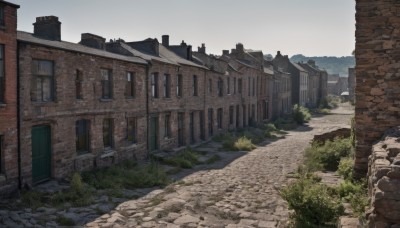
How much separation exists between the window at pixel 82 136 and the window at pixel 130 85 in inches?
135

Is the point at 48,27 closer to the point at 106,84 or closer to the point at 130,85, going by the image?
the point at 106,84

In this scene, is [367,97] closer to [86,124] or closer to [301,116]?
[86,124]

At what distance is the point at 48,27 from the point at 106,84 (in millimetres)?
3771

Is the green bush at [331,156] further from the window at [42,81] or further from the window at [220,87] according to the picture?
the window at [220,87]

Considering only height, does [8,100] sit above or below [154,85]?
below

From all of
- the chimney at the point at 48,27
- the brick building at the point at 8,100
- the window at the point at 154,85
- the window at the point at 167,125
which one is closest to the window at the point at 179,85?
the window at the point at 167,125

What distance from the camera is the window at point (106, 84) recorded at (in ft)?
58.0

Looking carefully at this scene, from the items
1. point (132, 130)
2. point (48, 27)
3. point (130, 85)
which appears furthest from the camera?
point (132, 130)

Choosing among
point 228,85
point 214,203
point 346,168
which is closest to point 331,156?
point 346,168

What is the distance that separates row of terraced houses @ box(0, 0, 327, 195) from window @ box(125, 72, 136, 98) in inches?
2.1

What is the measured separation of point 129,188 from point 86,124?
3926 millimetres

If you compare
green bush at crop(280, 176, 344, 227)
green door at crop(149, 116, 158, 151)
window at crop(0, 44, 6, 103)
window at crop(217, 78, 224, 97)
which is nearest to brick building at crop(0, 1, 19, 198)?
window at crop(0, 44, 6, 103)

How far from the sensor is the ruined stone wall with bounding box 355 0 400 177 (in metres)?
11.4

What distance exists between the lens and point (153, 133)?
71.9 feet
